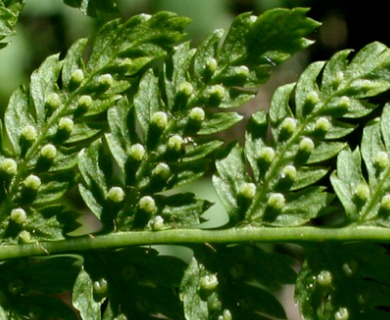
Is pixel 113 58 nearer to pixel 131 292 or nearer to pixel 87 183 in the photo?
pixel 87 183

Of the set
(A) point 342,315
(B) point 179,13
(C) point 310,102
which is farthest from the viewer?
(B) point 179,13

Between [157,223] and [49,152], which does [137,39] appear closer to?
[49,152]

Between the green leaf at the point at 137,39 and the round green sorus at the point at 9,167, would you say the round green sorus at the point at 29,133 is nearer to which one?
the round green sorus at the point at 9,167

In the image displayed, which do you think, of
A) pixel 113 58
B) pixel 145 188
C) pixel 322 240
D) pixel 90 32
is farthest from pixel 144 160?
pixel 90 32

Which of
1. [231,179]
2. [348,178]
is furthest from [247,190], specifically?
[348,178]

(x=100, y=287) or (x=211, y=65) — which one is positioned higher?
(x=211, y=65)

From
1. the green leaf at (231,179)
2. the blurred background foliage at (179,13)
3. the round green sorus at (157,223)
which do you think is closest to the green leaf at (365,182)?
the green leaf at (231,179)
